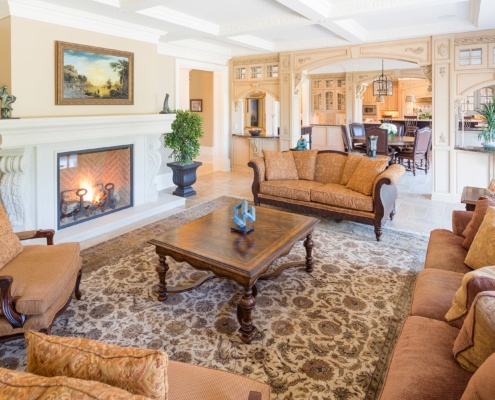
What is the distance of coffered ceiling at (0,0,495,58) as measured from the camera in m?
4.21

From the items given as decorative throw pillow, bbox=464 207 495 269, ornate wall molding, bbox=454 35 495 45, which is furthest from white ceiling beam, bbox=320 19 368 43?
decorative throw pillow, bbox=464 207 495 269

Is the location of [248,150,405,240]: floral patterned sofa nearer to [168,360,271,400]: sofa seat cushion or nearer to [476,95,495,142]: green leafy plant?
[476,95,495,142]: green leafy plant

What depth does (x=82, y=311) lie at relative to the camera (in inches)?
112

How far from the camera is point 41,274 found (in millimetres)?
2402

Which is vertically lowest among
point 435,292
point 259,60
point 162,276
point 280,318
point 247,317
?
point 280,318

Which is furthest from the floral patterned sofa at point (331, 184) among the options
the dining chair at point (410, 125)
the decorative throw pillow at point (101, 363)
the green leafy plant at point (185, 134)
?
the dining chair at point (410, 125)

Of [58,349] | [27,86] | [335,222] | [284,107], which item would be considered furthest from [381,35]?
[58,349]

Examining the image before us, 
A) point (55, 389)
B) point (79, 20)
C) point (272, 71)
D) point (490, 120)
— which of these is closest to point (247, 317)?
point (55, 389)

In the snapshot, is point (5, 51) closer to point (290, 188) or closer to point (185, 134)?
point (185, 134)

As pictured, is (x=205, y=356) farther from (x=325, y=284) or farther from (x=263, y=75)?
(x=263, y=75)

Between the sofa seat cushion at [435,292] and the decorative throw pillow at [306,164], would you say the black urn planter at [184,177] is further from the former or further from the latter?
the sofa seat cushion at [435,292]

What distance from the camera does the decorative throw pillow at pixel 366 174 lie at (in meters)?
4.61

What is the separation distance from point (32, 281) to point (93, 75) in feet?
10.8

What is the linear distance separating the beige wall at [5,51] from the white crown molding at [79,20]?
7.1 inches
